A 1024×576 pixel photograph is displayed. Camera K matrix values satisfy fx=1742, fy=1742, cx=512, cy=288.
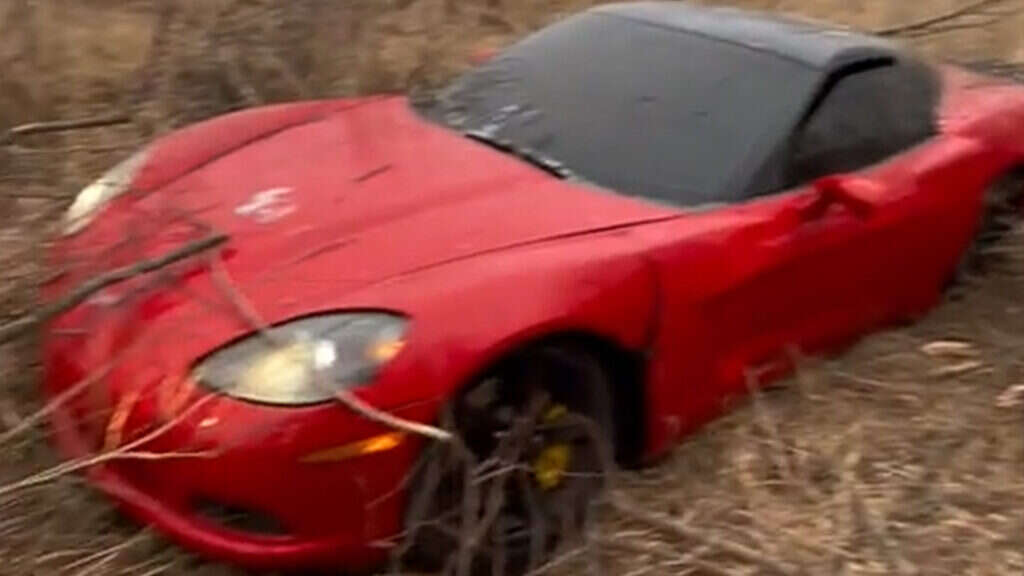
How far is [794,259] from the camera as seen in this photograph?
199 inches

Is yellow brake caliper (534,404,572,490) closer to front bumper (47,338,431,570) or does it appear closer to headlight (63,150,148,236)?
front bumper (47,338,431,570)

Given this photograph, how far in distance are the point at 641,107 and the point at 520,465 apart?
1.47 metres

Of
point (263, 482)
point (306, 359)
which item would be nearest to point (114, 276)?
point (306, 359)

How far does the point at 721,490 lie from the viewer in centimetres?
484

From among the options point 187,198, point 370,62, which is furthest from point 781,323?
point 370,62

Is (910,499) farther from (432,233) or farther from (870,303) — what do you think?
(432,233)

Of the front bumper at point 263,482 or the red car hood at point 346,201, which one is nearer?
the front bumper at point 263,482

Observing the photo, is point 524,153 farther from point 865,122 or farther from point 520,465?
point 520,465

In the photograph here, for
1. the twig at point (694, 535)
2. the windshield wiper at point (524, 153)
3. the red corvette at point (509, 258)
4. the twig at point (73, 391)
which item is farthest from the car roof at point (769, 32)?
the twig at point (73, 391)

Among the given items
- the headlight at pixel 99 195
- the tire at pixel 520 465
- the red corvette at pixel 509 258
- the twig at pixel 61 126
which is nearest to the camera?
the red corvette at pixel 509 258

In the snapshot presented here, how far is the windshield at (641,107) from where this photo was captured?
5086 mm

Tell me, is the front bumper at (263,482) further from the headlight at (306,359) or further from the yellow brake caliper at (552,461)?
the yellow brake caliper at (552,461)

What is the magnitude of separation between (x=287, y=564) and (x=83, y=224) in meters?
1.41

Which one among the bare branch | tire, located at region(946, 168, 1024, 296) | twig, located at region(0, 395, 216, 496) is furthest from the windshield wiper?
tire, located at region(946, 168, 1024, 296)
